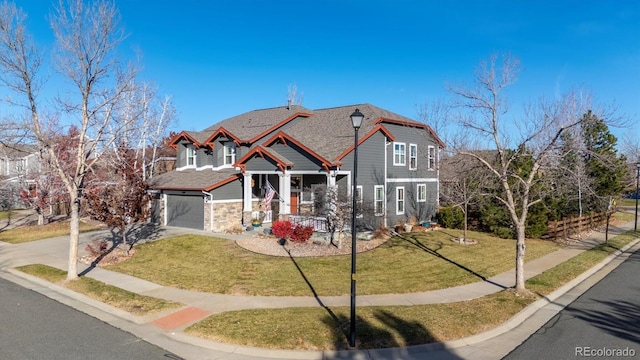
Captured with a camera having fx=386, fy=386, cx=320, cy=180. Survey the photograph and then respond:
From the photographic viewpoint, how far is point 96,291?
12.3m

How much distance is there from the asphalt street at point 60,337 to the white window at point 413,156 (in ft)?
70.4

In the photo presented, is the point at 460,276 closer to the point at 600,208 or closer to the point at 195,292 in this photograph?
the point at 195,292

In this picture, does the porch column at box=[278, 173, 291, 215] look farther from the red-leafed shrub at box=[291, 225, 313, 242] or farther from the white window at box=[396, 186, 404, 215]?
the white window at box=[396, 186, 404, 215]

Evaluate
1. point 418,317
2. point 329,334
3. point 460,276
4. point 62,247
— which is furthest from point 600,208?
point 62,247

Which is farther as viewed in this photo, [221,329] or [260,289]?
[260,289]

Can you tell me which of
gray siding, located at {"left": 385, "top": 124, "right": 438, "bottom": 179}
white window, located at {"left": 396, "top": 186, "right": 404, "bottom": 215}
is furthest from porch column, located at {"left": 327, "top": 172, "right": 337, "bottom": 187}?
white window, located at {"left": 396, "top": 186, "right": 404, "bottom": 215}

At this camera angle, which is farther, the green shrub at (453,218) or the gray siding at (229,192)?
the green shrub at (453,218)

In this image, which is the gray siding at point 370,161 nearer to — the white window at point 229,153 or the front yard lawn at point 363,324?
the white window at point 229,153

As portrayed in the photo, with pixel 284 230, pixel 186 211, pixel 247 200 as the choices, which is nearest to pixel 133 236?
pixel 186 211

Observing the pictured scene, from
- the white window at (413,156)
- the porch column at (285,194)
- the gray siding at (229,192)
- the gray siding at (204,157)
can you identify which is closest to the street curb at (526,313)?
the white window at (413,156)

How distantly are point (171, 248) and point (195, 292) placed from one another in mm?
Answer: 7399

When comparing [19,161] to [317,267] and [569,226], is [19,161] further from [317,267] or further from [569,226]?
[569,226]

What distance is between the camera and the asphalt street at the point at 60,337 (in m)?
7.92

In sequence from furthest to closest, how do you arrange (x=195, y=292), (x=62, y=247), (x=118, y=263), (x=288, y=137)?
(x=288, y=137) < (x=62, y=247) < (x=118, y=263) < (x=195, y=292)
